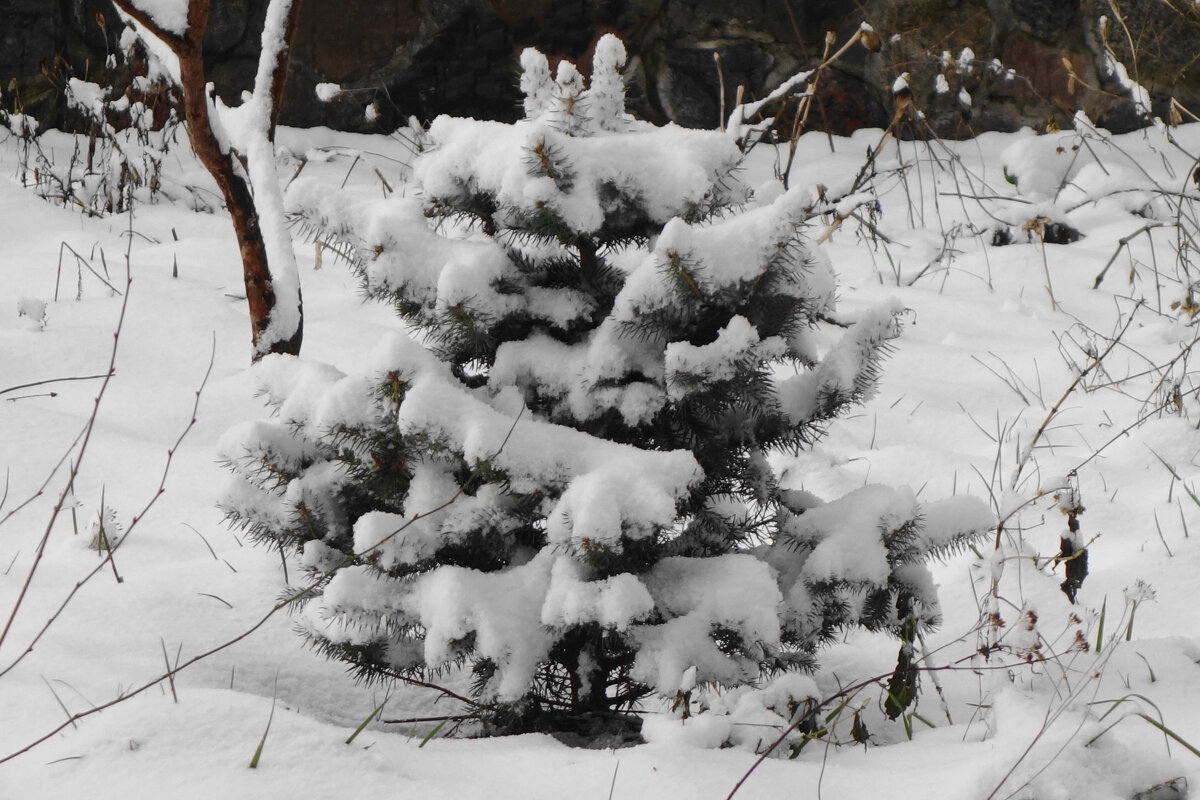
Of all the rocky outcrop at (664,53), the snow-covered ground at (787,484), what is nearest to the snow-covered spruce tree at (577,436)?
the snow-covered ground at (787,484)

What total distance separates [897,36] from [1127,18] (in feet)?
3.59

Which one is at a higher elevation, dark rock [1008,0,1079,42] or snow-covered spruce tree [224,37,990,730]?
dark rock [1008,0,1079,42]

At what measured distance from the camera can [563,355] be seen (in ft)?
4.94

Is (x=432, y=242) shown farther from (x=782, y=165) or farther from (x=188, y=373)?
(x=782, y=165)

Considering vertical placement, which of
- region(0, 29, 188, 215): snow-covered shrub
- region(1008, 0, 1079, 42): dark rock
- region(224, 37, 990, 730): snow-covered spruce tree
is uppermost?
region(1008, 0, 1079, 42): dark rock

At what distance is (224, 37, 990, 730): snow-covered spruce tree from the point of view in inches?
53.8

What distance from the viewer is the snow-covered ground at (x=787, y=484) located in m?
1.27

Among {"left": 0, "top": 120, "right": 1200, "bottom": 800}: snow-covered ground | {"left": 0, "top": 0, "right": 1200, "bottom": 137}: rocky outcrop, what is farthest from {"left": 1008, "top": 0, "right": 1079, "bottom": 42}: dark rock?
{"left": 0, "top": 120, "right": 1200, "bottom": 800}: snow-covered ground

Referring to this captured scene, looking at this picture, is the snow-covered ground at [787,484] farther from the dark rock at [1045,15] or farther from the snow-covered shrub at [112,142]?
the dark rock at [1045,15]

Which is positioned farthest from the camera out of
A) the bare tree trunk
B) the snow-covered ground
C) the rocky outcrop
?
the rocky outcrop

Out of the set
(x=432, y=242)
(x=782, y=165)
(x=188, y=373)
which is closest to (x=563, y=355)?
(x=432, y=242)

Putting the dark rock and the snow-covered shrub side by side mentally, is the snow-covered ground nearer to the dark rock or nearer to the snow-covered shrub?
the snow-covered shrub

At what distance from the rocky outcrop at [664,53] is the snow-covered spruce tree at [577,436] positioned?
3754 millimetres

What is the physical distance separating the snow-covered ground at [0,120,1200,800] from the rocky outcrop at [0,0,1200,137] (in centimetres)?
31
